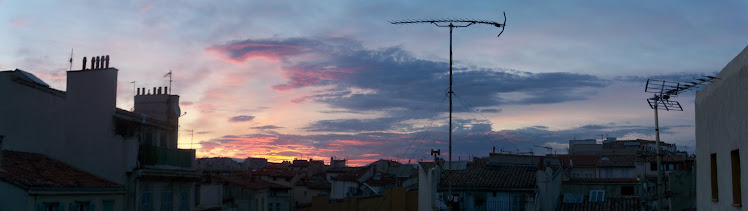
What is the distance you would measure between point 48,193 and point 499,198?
1198 inches

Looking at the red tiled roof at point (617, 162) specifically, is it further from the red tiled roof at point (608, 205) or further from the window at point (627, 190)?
the red tiled roof at point (608, 205)

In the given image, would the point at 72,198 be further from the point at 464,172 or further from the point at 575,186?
the point at 575,186

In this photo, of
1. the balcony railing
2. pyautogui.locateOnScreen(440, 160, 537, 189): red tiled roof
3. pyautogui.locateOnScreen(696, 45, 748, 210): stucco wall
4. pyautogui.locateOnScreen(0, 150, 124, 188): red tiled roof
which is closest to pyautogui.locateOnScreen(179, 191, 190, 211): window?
the balcony railing

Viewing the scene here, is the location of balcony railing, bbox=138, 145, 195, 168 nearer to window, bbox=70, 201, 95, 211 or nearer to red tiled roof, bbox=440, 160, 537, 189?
window, bbox=70, 201, 95, 211

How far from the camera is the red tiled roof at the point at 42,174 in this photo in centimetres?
2569

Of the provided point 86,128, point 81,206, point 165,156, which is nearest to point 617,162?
point 165,156

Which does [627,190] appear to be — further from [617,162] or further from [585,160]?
[585,160]

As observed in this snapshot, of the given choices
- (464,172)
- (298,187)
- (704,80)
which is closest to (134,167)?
(704,80)

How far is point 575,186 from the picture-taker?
5478cm

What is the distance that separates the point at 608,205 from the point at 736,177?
3497 centimetres

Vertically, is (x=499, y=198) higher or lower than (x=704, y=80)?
lower

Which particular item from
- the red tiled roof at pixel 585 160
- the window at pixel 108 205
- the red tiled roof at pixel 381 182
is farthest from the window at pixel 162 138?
the red tiled roof at pixel 585 160

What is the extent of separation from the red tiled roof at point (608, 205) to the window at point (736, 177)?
3317cm

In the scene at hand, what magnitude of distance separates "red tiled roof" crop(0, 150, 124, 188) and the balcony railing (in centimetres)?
212
